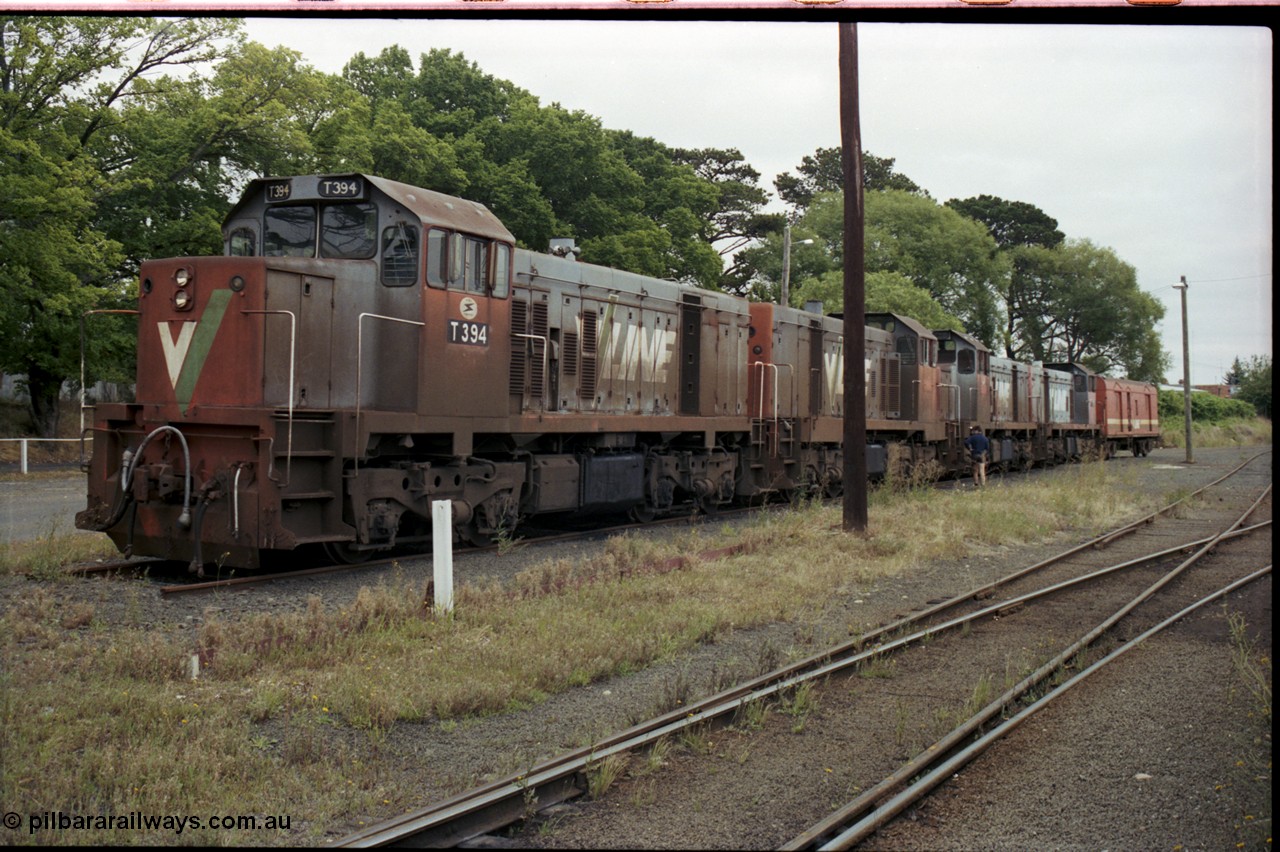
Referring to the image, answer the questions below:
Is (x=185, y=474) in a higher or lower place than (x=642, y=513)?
higher

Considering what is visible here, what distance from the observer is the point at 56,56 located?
68.0 ft

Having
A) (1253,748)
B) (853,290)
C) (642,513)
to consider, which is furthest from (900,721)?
(642,513)

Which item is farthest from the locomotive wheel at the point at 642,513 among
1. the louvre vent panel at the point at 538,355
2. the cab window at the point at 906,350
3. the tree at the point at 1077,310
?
the cab window at the point at 906,350

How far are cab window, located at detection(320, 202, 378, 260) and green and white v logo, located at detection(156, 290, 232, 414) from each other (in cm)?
142

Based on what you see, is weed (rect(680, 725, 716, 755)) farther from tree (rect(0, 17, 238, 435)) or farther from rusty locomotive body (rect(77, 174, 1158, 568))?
tree (rect(0, 17, 238, 435))

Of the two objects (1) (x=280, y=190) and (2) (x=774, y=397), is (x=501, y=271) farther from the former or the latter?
(2) (x=774, y=397)

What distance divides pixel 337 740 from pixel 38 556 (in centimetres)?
610

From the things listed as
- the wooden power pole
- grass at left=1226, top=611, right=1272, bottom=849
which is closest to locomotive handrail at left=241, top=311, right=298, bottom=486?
grass at left=1226, top=611, right=1272, bottom=849

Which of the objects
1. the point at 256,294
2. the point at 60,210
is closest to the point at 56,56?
the point at 60,210

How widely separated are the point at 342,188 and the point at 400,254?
962 millimetres

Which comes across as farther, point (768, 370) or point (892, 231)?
point (892, 231)

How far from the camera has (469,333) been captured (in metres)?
11.3

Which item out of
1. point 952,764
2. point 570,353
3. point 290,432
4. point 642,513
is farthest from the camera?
point 642,513

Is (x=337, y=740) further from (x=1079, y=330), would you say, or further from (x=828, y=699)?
(x=1079, y=330)
